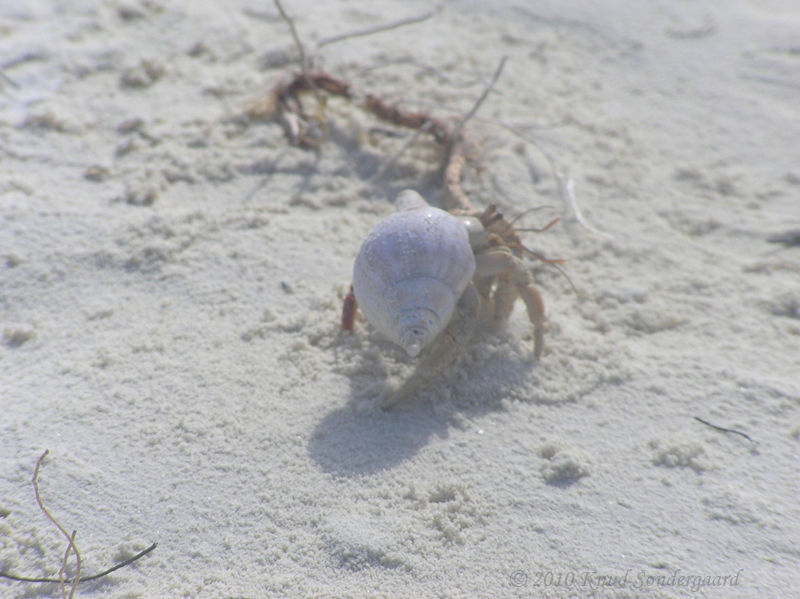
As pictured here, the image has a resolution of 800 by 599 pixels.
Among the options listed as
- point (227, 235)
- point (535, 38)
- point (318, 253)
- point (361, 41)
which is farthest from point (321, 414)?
point (535, 38)

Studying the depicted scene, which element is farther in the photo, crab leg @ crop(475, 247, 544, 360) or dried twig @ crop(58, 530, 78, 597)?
crab leg @ crop(475, 247, 544, 360)

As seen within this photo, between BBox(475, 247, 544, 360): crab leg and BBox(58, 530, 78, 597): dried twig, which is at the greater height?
BBox(475, 247, 544, 360): crab leg

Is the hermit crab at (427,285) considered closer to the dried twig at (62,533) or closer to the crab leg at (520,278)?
the crab leg at (520,278)

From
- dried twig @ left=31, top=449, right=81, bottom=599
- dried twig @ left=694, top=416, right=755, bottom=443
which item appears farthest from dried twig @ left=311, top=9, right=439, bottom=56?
dried twig @ left=31, top=449, right=81, bottom=599

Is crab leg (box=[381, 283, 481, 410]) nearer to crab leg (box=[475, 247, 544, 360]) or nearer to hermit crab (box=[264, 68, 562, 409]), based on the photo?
hermit crab (box=[264, 68, 562, 409])

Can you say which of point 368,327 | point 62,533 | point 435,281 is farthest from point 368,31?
point 62,533

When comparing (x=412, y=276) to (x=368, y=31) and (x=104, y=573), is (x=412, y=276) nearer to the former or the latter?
(x=104, y=573)
